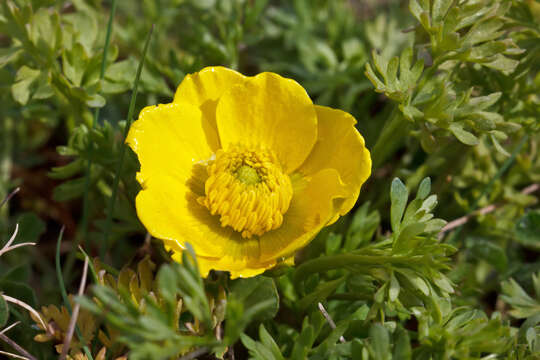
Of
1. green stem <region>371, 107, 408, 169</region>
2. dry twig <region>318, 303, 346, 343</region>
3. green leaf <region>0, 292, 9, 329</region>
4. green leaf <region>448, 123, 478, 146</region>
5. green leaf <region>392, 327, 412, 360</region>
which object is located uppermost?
green leaf <region>448, 123, 478, 146</region>

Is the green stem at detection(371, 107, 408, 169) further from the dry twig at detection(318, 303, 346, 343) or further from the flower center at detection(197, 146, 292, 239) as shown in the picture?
the dry twig at detection(318, 303, 346, 343)

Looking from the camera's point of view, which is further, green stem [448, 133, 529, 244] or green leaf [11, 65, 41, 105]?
green stem [448, 133, 529, 244]

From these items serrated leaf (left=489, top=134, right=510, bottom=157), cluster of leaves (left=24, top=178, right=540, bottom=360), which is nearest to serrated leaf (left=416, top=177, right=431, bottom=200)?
cluster of leaves (left=24, top=178, right=540, bottom=360)

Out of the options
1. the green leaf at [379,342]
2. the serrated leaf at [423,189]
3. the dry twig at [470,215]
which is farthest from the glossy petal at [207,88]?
the dry twig at [470,215]

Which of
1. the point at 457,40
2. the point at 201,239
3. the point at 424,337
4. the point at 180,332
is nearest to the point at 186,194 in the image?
the point at 201,239

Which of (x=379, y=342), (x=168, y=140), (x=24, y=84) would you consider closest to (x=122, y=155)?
(x=168, y=140)

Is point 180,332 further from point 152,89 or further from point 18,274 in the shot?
point 152,89

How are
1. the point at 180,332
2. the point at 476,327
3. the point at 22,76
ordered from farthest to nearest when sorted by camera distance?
the point at 22,76 → the point at 180,332 → the point at 476,327
